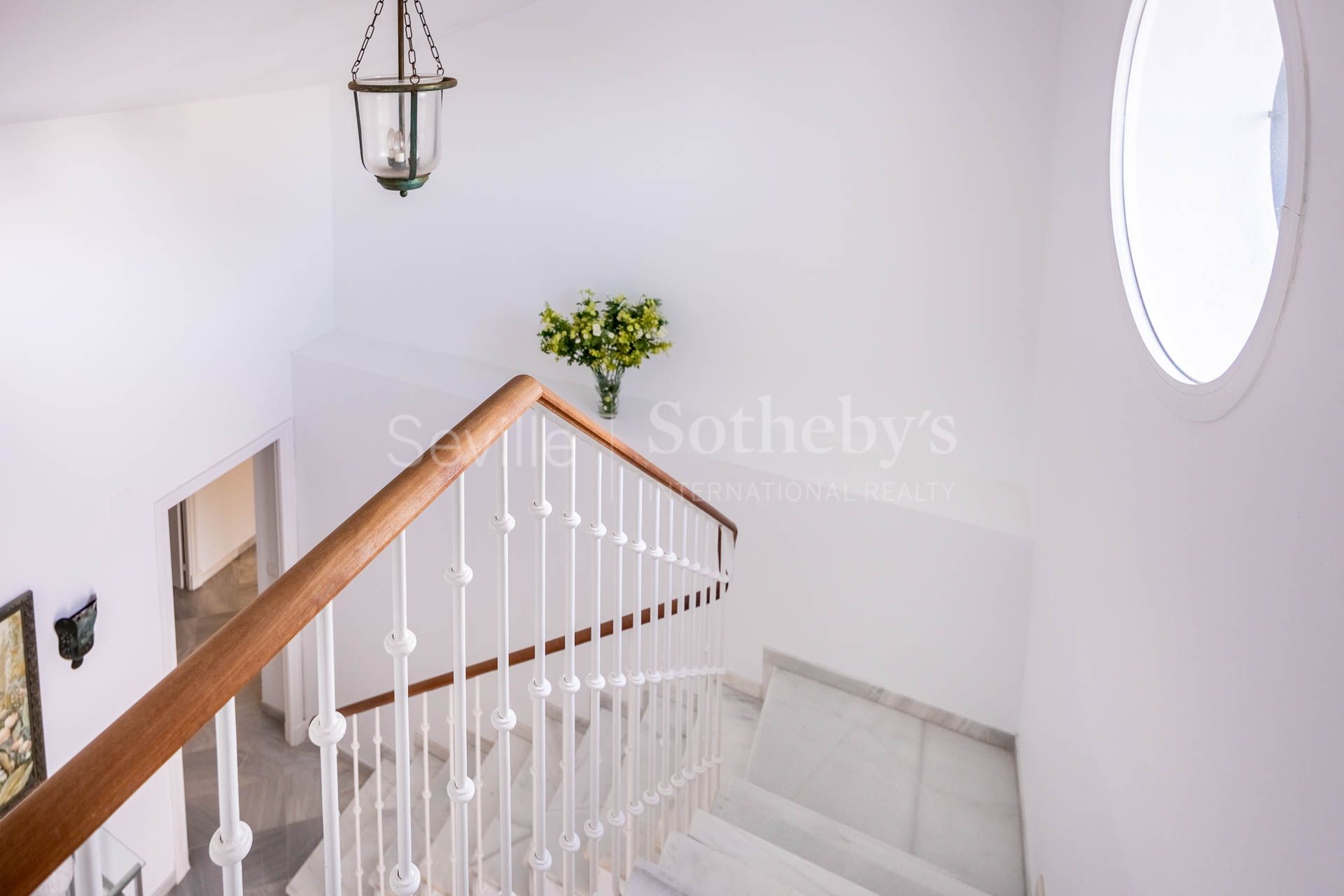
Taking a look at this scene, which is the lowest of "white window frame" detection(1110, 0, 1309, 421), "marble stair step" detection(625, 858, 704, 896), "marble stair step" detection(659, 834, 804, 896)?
"marble stair step" detection(659, 834, 804, 896)

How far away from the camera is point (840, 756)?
394 centimetres

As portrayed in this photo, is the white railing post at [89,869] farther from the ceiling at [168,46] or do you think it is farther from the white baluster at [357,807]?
the white baluster at [357,807]

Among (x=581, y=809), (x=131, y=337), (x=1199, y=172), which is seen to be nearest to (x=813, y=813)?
(x=581, y=809)

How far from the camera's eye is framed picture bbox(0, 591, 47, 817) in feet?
11.1

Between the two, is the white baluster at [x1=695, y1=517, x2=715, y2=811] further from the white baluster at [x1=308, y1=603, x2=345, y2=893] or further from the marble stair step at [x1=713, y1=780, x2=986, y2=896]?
the white baluster at [x1=308, y1=603, x2=345, y2=893]

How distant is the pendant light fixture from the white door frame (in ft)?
7.37

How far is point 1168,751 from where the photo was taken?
1674 mm

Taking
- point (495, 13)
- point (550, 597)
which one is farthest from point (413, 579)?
point (495, 13)

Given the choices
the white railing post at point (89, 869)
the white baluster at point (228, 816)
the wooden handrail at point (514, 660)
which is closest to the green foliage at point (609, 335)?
the wooden handrail at point (514, 660)

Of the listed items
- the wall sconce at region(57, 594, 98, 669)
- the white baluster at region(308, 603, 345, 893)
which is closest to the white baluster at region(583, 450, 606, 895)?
the white baluster at region(308, 603, 345, 893)

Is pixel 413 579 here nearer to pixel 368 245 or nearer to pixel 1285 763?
pixel 368 245

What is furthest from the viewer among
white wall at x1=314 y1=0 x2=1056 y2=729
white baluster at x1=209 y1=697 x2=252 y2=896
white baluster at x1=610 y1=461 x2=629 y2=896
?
white wall at x1=314 y1=0 x2=1056 y2=729

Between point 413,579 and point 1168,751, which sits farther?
point 413,579

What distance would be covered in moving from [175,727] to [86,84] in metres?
2.75
